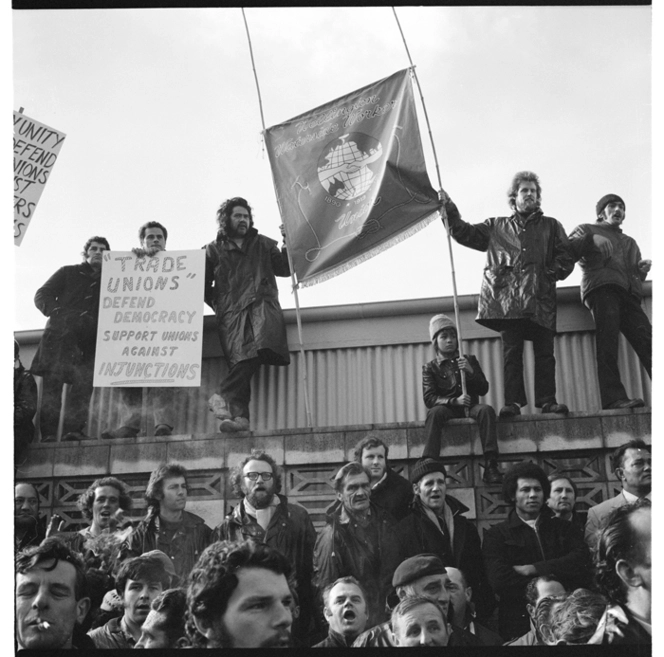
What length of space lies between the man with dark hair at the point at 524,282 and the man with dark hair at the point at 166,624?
277 centimetres

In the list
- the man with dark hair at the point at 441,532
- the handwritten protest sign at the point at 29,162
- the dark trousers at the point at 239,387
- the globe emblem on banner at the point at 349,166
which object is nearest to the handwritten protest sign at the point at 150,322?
the dark trousers at the point at 239,387

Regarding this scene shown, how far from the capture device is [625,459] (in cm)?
774

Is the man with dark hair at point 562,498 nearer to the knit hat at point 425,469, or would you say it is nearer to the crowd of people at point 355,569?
the crowd of people at point 355,569

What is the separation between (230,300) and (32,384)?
162 cm

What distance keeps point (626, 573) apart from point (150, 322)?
3.81 m

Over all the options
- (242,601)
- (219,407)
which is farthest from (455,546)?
(219,407)

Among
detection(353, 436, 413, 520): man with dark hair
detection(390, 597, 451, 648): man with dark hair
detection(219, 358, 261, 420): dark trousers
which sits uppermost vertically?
detection(219, 358, 261, 420): dark trousers

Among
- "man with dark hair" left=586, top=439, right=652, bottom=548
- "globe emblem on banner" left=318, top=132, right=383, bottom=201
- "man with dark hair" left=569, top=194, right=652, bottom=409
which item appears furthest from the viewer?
"globe emblem on banner" left=318, top=132, right=383, bottom=201

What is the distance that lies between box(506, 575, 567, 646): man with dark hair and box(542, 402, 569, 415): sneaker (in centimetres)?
127

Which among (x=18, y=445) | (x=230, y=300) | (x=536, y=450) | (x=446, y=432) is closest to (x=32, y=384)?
(x=18, y=445)

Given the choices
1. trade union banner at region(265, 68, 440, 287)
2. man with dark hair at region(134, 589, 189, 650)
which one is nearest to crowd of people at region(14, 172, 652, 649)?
man with dark hair at region(134, 589, 189, 650)

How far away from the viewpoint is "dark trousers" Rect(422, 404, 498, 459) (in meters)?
7.93

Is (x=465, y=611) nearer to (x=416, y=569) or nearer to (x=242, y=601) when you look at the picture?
(x=416, y=569)

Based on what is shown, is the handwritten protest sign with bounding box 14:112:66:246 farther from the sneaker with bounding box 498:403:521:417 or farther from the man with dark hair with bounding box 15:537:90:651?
the sneaker with bounding box 498:403:521:417
